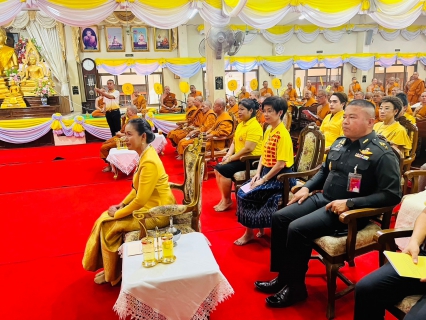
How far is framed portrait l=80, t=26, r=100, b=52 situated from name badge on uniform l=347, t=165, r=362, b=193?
1143 centimetres

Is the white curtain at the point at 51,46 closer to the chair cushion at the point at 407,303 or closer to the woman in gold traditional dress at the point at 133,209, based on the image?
the woman in gold traditional dress at the point at 133,209

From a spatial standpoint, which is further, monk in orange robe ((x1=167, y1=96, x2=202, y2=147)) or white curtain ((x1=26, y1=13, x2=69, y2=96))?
white curtain ((x1=26, y1=13, x2=69, y2=96))

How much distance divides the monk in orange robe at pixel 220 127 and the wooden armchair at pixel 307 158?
1.92 m

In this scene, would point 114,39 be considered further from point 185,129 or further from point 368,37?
point 368,37

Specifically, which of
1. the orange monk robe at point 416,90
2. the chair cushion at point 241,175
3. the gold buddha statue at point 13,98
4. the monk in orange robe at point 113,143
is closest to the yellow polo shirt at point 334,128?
the chair cushion at point 241,175

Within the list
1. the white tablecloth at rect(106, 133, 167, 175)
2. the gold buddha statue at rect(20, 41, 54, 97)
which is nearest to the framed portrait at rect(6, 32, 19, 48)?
the gold buddha statue at rect(20, 41, 54, 97)

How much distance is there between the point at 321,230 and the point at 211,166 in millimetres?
3498

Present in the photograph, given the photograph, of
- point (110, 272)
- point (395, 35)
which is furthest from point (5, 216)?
point (395, 35)

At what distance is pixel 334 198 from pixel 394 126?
155 centimetres

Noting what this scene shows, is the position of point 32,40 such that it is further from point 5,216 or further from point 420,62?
point 420,62

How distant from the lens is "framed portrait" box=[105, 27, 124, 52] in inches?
448

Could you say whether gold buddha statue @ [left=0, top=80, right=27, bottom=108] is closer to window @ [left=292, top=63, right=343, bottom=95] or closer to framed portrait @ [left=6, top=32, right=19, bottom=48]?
framed portrait @ [left=6, top=32, right=19, bottom=48]

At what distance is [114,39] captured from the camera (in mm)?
11461

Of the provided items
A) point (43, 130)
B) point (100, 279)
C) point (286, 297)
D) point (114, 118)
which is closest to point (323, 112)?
point (286, 297)
